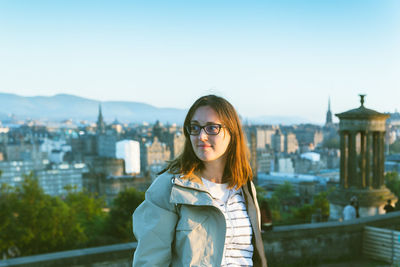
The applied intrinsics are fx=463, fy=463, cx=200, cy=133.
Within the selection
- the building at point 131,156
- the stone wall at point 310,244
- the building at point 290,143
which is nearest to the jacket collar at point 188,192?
the stone wall at point 310,244

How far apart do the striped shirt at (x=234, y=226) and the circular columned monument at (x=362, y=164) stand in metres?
8.35

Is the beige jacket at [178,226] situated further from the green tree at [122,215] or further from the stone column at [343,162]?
the green tree at [122,215]

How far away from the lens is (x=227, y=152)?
1673 mm

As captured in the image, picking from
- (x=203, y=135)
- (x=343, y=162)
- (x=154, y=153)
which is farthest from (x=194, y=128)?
(x=154, y=153)

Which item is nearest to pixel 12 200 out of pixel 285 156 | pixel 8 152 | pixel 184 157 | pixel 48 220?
pixel 48 220

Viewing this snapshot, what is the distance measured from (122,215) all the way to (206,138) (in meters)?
22.7

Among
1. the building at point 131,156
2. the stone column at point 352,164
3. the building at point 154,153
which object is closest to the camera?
the stone column at point 352,164

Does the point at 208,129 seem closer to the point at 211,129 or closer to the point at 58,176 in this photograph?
the point at 211,129

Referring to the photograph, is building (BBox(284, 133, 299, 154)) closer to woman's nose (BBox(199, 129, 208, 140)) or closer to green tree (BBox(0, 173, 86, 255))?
green tree (BBox(0, 173, 86, 255))

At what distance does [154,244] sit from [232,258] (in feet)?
0.92

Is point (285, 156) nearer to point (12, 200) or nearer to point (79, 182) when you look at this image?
point (79, 182)

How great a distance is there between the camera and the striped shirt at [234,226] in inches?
59.2

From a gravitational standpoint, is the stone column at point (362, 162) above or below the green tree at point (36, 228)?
above

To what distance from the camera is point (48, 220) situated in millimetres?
21938
